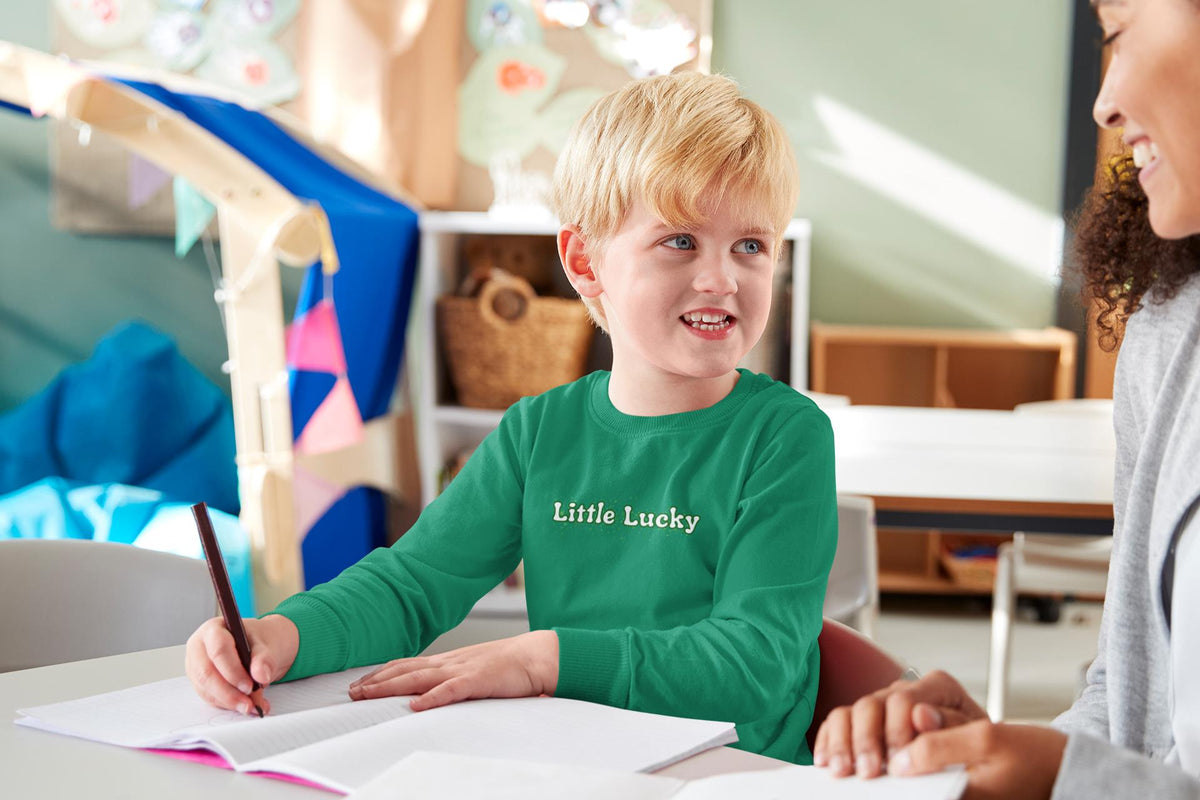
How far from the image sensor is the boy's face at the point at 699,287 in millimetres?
966

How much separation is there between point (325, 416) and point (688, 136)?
5.65ft

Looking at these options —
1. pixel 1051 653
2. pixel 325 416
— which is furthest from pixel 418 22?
pixel 1051 653

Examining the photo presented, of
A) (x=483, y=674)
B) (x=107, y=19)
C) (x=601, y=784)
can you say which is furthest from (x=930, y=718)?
(x=107, y=19)

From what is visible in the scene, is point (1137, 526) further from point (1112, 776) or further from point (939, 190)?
point (939, 190)

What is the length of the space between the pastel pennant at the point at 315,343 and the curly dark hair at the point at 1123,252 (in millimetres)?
1873

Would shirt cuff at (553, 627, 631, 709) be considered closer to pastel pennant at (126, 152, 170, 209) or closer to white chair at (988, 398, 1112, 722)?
white chair at (988, 398, 1112, 722)

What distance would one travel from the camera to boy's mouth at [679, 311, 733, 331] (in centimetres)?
98

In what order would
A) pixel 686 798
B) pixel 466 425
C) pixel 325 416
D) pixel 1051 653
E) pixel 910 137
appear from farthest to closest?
pixel 910 137
pixel 466 425
pixel 1051 653
pixel 325 416
pixel 686 798

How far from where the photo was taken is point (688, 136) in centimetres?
95

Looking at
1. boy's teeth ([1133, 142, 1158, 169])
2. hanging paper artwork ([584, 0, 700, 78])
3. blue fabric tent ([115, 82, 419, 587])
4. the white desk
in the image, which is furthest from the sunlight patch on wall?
boy's teeth ([1133, 142, 1158, 169])

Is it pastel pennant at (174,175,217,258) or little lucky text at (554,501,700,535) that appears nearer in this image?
little lucky text at (554,501,700,535)

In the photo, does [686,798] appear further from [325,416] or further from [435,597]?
[325,416]

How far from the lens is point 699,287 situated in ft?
3.16

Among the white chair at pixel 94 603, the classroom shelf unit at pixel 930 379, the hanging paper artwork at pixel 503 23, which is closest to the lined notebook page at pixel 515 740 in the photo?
the white chair at pixel 94 603
